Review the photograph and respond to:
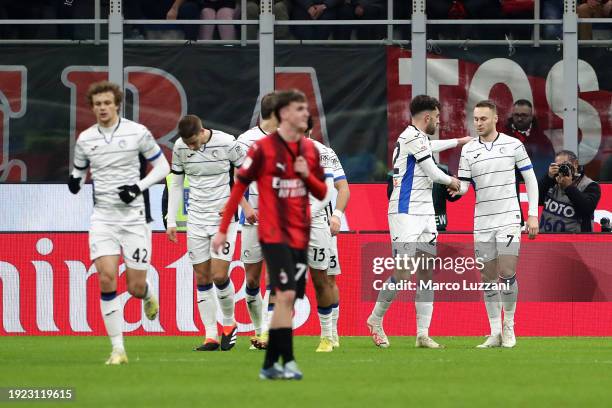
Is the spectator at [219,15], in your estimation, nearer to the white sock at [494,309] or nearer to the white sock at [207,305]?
the white sock at [207,305]

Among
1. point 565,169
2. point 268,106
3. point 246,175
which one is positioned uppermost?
point 268,106

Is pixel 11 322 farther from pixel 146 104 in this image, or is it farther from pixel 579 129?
pixel 579 129

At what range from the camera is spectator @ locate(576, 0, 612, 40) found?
19.9 metres

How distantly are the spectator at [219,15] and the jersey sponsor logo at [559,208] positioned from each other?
5.82 metres

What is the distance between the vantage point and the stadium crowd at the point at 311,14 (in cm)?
2000

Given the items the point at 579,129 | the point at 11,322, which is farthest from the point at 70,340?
the point at 579,129

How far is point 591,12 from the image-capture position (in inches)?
784

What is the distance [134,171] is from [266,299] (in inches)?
109

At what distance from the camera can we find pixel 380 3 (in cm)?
2006

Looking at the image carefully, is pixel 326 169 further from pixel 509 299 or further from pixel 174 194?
pixel 509 299

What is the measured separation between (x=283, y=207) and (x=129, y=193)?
1998 mm

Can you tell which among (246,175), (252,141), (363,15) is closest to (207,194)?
(252,141)

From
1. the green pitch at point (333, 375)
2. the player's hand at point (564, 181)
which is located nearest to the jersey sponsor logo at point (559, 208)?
the player's hand at point (564, 181)

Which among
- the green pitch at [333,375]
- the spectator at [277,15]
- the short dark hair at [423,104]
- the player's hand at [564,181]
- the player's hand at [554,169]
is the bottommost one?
the green pitch at [333,375]
